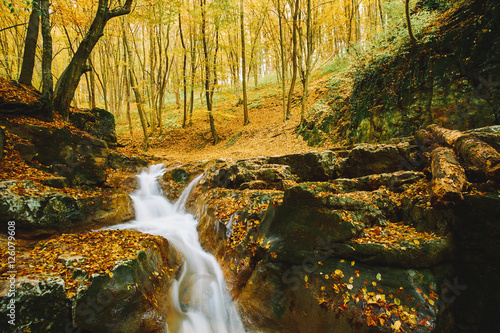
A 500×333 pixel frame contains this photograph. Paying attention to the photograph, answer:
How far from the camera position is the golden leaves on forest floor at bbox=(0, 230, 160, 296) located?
3.66 m

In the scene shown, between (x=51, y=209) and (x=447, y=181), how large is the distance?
8.00m

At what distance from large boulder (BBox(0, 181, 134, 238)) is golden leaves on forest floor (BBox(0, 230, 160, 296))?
0.62 meters

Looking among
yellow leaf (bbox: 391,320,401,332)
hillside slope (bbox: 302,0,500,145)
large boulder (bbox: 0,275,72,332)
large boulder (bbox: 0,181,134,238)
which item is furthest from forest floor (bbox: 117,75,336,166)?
yellow leaf (bbox: 391,320,401,332)

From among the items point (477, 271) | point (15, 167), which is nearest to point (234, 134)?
point (15, 167)

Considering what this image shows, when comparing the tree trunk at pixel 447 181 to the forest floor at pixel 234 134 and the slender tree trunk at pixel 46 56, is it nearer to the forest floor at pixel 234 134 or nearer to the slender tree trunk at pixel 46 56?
the forest floor at pixel 234 134

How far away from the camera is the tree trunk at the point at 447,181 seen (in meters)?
3.58

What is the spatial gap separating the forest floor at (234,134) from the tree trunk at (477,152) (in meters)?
6.56

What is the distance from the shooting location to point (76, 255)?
13.8ft

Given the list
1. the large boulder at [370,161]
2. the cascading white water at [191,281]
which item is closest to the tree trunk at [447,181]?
the large boulder at [370,161]

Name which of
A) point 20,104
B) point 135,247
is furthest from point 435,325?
point 20,104

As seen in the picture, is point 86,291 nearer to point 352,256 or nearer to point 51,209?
point 51,209

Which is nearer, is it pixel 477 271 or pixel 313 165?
pixel 477 271

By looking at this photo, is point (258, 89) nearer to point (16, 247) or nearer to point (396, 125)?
point (396, 125)

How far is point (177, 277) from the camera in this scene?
17.3 ft
